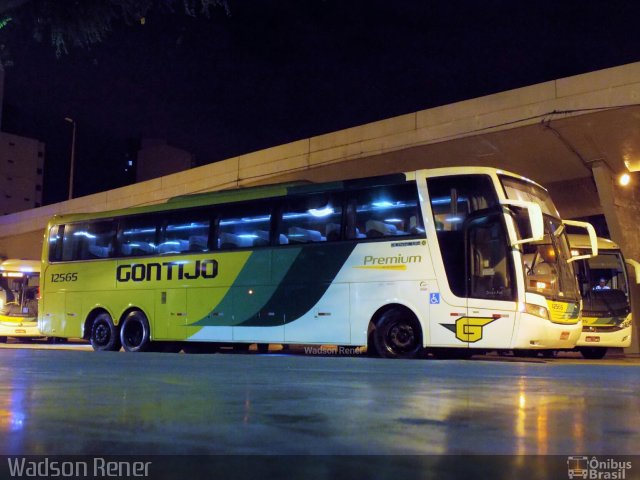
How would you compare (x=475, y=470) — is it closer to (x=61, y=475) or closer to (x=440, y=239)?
(x=61, y=475)

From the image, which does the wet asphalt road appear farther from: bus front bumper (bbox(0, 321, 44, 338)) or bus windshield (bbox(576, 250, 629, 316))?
bus front bumper (bbox(0, 321, 44, 338))

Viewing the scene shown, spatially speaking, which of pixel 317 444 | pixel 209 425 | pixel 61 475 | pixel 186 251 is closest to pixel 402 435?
pixel 317 444

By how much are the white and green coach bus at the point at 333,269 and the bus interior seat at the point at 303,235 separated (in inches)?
0.9

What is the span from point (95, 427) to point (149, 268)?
1139 cm

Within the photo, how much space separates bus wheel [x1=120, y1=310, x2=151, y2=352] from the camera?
49.5ft

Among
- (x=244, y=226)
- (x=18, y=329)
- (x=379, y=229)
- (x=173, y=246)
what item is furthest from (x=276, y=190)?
(x=18, y=329)

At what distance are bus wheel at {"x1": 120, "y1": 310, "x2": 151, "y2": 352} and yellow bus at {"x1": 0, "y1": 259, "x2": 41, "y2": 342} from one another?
8.94 m

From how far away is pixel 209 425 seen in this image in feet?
13.2

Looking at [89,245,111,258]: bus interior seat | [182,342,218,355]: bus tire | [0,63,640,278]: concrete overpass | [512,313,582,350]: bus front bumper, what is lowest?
[182,342,218,355]: bus tire

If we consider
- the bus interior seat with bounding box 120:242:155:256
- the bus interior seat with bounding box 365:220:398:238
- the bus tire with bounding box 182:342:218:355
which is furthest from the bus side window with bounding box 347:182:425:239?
the bus tire with bounding box 182:342:218:355

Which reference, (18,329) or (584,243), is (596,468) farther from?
(18,329)

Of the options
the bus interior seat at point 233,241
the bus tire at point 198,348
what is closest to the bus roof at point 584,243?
the bus interior seat at point 233,241

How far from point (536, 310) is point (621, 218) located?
10.9 m

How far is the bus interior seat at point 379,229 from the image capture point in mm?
11875
